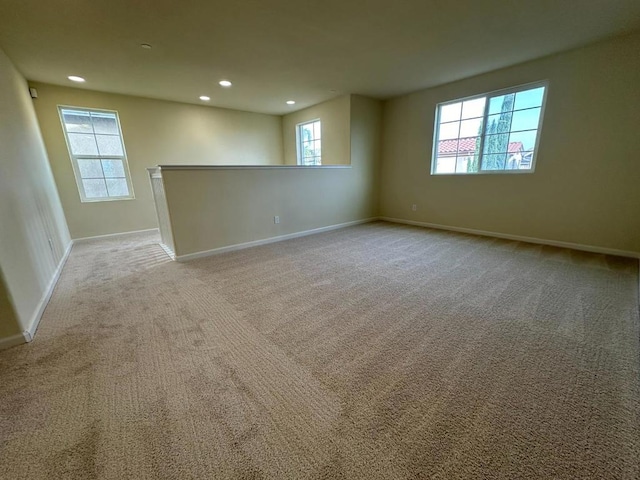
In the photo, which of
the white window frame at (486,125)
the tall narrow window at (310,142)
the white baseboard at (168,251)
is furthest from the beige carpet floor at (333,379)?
the tall narrow window at (310,142)

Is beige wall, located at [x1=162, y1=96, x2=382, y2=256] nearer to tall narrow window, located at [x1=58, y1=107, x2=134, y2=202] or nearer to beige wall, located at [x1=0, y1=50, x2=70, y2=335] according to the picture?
beige wall, located at [x1=0, y1=50, x2=70, y2=335]

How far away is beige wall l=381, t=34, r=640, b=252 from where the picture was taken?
2977 millimetres

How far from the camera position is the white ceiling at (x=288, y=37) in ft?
7.42

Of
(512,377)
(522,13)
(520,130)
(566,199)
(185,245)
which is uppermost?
(522,13)

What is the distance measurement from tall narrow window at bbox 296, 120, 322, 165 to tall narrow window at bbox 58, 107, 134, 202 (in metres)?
3.71

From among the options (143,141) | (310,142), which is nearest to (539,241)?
(310,142)

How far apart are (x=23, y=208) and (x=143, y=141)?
305 centimetres

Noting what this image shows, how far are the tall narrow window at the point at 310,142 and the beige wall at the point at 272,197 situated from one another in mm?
1105

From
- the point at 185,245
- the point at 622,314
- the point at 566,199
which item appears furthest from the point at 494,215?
the point at 185,245

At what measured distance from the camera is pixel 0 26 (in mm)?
2383

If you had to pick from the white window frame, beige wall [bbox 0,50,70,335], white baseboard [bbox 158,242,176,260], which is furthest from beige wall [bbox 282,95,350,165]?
beige wall [bbox 0,50,70,335]

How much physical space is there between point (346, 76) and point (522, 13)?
221cm

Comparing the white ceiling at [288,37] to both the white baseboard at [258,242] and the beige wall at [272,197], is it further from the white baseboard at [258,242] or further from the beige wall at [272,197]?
the white baseboard at [258,242]

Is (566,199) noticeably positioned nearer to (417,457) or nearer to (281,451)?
(417,457)
